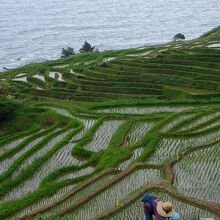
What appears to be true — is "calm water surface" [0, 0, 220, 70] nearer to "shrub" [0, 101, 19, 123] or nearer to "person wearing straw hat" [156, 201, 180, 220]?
"shrub" [0, 101, 19, 123]

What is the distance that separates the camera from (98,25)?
231 feet

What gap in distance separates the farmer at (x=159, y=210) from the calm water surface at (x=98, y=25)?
4265cm

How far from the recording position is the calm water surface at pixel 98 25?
5719 centimetres

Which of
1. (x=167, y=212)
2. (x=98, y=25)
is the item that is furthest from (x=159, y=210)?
(x=98, y=25)

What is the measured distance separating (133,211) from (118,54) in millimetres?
22974

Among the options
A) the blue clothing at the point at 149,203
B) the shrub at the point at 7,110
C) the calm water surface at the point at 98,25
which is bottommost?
the calm water surface at the point at 98,25

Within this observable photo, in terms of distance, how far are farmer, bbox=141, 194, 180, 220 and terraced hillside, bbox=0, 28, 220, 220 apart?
236cm

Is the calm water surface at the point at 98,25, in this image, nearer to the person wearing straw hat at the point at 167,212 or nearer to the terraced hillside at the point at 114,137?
the terraced hillside at the point at 114,137

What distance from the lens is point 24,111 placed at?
23359 mm

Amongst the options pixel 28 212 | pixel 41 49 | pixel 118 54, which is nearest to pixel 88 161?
pixel 28 212

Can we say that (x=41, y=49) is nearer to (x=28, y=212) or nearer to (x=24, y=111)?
(x=24, y=111)

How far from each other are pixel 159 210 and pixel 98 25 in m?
63.5

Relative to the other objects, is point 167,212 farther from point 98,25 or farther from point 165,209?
point 98,25

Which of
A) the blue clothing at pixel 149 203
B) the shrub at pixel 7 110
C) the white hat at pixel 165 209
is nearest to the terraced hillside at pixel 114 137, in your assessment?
the shrub at pixel 7 110
